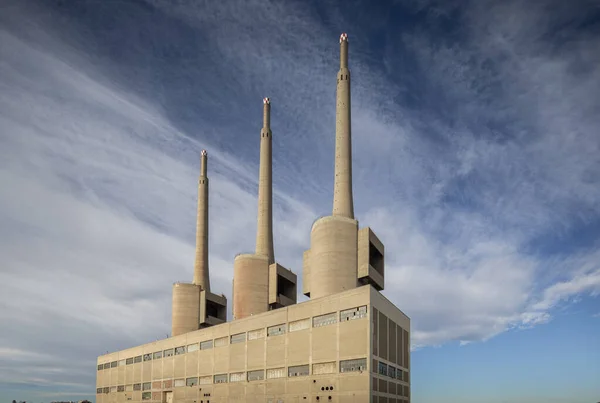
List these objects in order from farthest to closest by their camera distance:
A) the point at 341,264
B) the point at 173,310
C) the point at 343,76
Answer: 1. the point at 173,310
2. the point at 343,76
3. the point at 341,264

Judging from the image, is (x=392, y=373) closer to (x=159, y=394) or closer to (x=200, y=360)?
(x=200, y=360)

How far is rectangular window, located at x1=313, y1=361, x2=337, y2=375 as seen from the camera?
54.8 meters

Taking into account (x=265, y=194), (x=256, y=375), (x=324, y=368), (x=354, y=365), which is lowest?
(x=256, y=375)

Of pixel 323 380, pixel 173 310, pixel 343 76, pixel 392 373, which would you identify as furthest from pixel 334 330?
pixel 173 310

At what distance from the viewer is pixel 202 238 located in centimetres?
10119

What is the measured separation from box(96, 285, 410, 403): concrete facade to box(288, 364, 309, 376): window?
101mm

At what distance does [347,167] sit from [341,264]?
13.3m

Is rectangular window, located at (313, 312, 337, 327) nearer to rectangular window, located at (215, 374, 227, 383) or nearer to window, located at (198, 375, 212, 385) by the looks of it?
rectangular window, located at (215, 374, 227, 383)

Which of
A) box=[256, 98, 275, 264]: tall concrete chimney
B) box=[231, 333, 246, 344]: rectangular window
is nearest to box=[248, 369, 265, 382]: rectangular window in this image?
box=[231, 333, 246, 344]: rectangular window

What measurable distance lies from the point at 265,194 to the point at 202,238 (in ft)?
60.9

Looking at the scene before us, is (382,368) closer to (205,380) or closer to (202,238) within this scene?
(205,380)

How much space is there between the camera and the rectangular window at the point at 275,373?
60662 millimetres

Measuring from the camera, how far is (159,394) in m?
84.6

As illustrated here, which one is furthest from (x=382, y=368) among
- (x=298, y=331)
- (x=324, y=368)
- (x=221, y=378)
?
(x=221, y=378)
